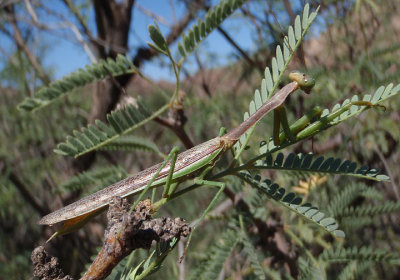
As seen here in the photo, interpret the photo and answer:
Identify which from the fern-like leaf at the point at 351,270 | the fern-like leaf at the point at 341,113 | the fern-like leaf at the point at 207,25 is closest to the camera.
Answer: the fern-like leaf at the point at 341,113

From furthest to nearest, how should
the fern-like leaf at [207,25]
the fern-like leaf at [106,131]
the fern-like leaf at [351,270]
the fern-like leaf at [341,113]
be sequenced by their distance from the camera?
the fern-like leaf at [351,270]
the fern-like leaf at [207,25]
the fern-like leaf at [106,131]
the fern-like leaf at [341,113]

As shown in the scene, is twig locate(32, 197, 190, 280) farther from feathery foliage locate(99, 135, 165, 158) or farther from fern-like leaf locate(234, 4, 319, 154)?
feathery foliage locate(99, 135, 165, 158)

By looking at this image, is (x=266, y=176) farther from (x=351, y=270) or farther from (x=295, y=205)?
(x=295, y=205)

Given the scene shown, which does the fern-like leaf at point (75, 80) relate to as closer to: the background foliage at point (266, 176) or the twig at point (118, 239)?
the background foliage at point (266, 176)

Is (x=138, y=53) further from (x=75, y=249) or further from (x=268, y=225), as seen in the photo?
(x=268, y=225)

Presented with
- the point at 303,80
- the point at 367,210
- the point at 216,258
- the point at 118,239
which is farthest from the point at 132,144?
the point at 367,210

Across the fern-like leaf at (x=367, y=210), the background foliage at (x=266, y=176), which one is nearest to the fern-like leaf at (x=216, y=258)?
the background foliage at (x=266, y=176)
